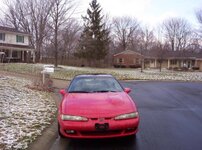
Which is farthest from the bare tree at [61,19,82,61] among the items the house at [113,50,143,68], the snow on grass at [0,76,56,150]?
the snow on grass at [0,76,56,150]

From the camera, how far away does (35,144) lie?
6.25m

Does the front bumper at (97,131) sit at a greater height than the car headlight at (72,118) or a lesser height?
lesser

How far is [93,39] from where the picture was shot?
53.5m

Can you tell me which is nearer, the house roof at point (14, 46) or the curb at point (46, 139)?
the curb at point (46, 139)

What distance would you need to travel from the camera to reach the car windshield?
25.3ft

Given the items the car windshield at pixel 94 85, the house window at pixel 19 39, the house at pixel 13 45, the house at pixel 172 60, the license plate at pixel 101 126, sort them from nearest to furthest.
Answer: the license plate at pixel 101 126 → the car windshield at pixel 94 85 → the house at pixel 13 45 → the house window at pixel 19 39 → the house at pixel 172 60

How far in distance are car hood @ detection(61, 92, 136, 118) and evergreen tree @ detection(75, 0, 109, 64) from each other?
45.5 metres

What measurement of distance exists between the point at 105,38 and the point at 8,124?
49.2 m

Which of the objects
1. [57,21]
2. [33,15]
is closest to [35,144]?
[57,21]

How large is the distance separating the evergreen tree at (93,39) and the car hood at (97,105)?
45.5m

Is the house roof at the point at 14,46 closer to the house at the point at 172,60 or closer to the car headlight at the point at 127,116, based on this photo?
the house at the point at 172,60

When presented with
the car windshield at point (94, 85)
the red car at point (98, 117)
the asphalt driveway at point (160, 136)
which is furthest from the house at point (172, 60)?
the red car at point (98, 117)

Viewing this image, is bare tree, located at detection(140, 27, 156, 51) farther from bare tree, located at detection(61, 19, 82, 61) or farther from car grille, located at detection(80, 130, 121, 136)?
car grille, located at detection(80, 130, 121, 136)

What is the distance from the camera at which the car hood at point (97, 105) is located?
615cm
